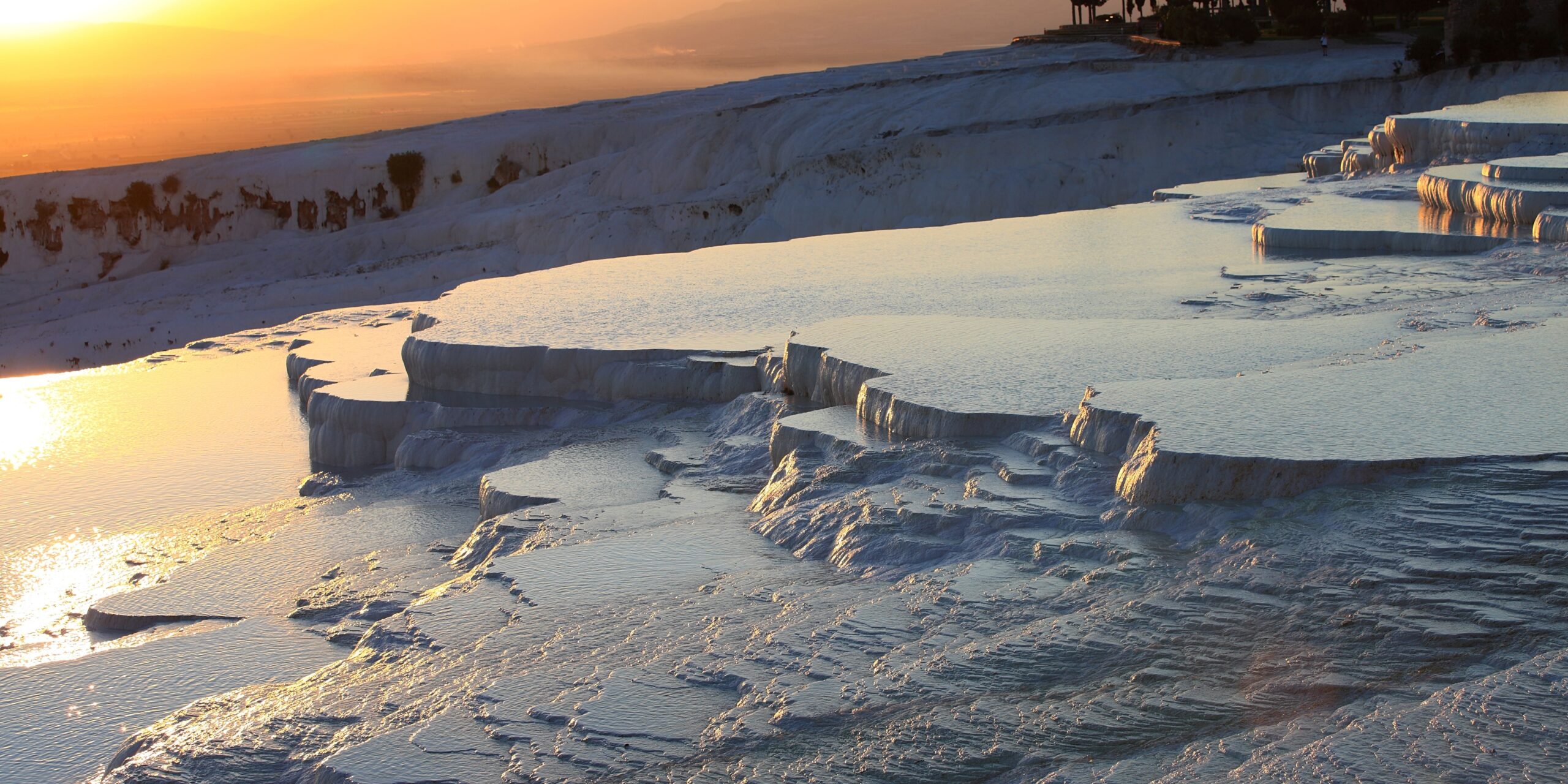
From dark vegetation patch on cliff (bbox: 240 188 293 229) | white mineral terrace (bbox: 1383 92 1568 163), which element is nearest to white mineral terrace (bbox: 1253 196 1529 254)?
white mineral terrace (bbox: 1383 92 1568 163)

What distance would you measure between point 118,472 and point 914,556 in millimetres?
6163

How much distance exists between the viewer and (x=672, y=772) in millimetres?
3477

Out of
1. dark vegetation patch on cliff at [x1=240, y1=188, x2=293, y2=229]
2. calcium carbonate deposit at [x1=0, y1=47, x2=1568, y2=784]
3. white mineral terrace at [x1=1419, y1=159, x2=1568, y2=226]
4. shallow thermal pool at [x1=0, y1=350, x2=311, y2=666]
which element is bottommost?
shallow thermal pool at [x1=0, y1=350, x2=311, y2=666]

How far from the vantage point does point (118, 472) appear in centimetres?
858

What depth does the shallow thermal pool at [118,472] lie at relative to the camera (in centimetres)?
656

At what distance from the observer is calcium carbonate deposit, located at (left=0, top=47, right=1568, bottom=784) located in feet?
11.4

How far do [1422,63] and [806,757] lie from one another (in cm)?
2277

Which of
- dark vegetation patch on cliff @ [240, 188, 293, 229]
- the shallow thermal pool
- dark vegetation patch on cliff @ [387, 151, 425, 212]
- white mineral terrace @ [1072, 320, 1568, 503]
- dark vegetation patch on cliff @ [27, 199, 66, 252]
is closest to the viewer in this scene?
white mineral terrace @ [1072, 320, 1568, 503]

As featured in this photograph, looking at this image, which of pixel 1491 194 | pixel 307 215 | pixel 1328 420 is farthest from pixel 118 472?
pixel 307 215

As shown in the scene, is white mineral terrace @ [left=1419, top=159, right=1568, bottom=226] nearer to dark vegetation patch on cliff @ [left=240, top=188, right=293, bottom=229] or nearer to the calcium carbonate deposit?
the calcium carbonate deposit

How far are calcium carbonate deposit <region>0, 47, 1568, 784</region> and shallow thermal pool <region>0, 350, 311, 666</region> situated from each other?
0.22 m

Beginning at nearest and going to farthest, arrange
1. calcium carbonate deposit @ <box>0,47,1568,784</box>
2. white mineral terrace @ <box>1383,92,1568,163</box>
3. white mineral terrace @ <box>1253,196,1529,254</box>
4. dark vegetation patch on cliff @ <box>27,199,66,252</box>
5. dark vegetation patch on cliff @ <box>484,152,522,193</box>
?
calcium carbonate deposit @ <box>0,47,1568,784</box>
white mineral terrace @ <box>1253,196,1529,254</box>
white mineral terrace @ <box>1383,92,1568,163</box>
dark vegetation patch on cliff @ <box>27,199,66,252</box>
dark vegetation patch on cliff @ <box>484,152,522,193</box>

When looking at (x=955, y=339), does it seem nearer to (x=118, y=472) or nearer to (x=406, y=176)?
(x=118, y=472)

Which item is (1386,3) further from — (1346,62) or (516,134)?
(516,134)
